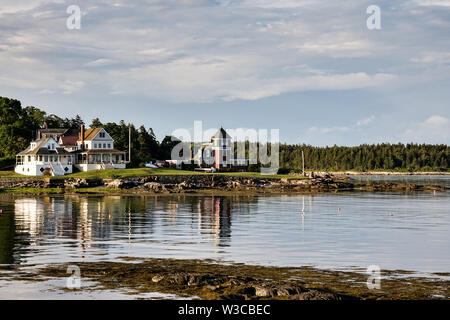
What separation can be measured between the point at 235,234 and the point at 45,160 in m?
76.3

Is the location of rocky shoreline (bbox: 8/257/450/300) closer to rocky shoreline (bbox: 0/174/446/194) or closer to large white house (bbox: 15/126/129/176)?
rocky shoreline (bbox: 0/174/446/194)

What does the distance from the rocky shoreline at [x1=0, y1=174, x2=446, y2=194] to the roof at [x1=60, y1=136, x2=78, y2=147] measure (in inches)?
1130

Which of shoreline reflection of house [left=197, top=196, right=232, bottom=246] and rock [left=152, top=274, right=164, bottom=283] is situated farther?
shoreline reflection of house [left=197, top=196, right=232, bottom=246]

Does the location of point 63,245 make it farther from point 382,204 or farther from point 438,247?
point 382,204

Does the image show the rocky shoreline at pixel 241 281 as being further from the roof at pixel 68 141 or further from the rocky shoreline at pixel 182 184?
the roof at pixel 68 141

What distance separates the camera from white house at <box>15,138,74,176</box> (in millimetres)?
102688

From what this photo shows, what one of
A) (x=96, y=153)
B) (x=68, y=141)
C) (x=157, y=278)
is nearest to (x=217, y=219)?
(x=157, y=278)

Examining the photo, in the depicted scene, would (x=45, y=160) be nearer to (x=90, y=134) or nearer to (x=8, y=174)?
(x=8, y=174)

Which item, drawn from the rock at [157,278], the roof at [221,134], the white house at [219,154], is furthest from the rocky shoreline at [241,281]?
the roof at [221,134]

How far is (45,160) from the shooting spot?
105812 millimetres

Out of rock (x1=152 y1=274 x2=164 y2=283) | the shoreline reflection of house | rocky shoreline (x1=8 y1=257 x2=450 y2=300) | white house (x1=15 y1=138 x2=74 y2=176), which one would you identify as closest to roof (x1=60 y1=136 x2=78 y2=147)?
white house (x1=15 y1=138 x2=74 y2=176)

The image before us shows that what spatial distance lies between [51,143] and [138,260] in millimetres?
88911
